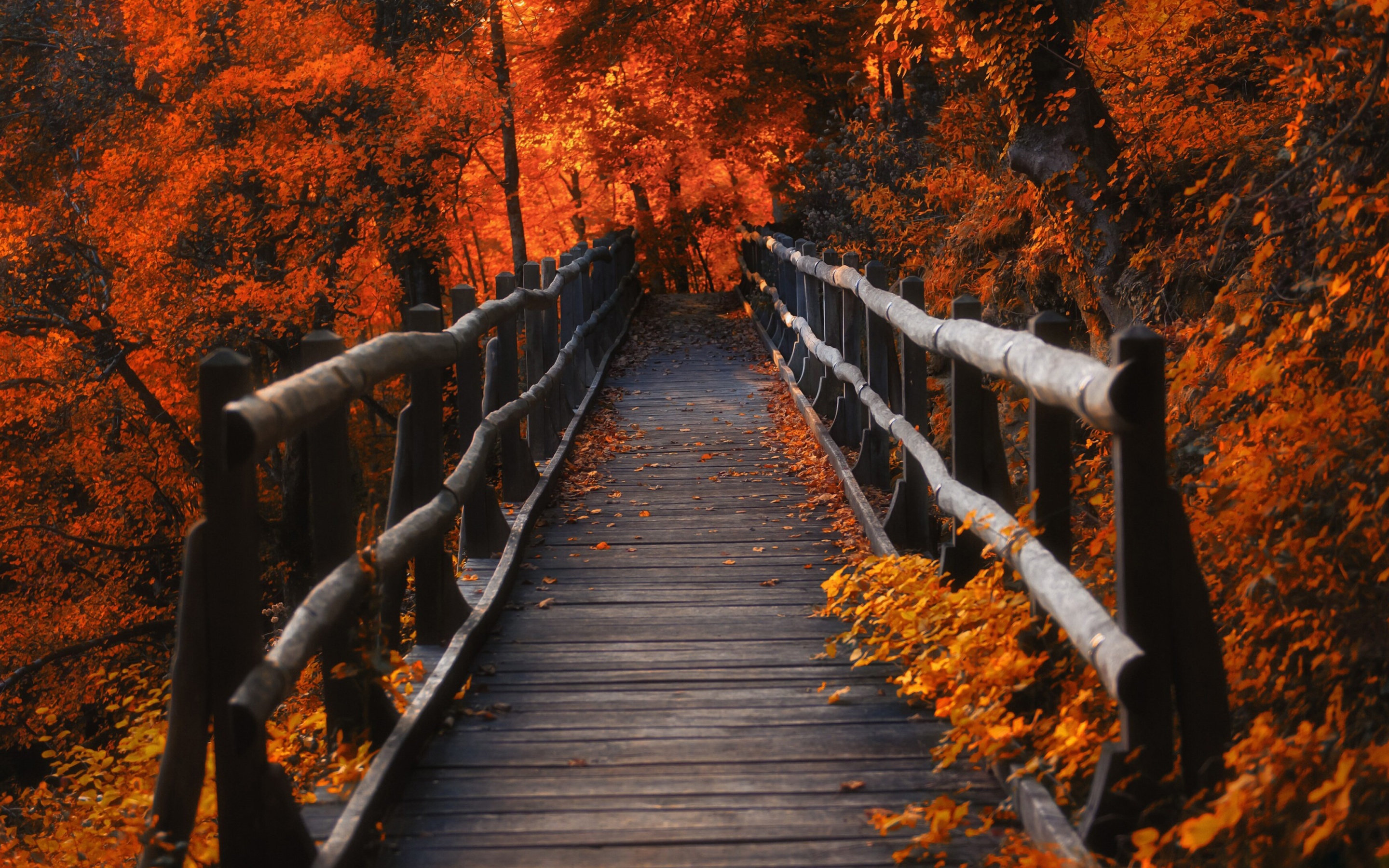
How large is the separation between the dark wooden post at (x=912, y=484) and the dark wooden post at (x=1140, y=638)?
268 cm

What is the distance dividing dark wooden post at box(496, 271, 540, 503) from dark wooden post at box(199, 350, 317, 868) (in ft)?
12.1

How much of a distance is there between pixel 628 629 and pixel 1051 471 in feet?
6.99

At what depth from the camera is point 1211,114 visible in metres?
7.38

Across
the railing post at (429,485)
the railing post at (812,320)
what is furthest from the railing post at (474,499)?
the railing post at (812,320)

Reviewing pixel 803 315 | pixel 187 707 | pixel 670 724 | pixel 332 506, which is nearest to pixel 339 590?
pixel 332 506

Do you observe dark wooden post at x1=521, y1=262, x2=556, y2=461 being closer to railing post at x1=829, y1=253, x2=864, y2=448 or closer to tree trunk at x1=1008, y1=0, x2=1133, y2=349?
railing post at x1=829, y1=253, x2=864, y2=448

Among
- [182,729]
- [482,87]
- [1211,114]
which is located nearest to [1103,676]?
[182,729]

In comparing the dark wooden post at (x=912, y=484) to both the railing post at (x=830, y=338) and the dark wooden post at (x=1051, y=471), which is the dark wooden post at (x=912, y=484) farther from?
the railing post at (x=830, y=338)

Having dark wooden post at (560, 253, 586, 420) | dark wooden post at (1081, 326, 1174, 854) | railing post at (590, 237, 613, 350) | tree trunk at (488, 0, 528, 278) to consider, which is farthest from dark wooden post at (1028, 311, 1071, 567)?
tree trunk at (488, 0, 528, 278)

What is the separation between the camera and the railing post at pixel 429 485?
4.39 metres

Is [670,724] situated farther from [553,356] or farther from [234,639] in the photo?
[553,356]

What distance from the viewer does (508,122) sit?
64.5 feet

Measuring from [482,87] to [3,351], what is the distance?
806 cm

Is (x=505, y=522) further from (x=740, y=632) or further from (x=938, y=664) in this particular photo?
(x=938, y=664)
